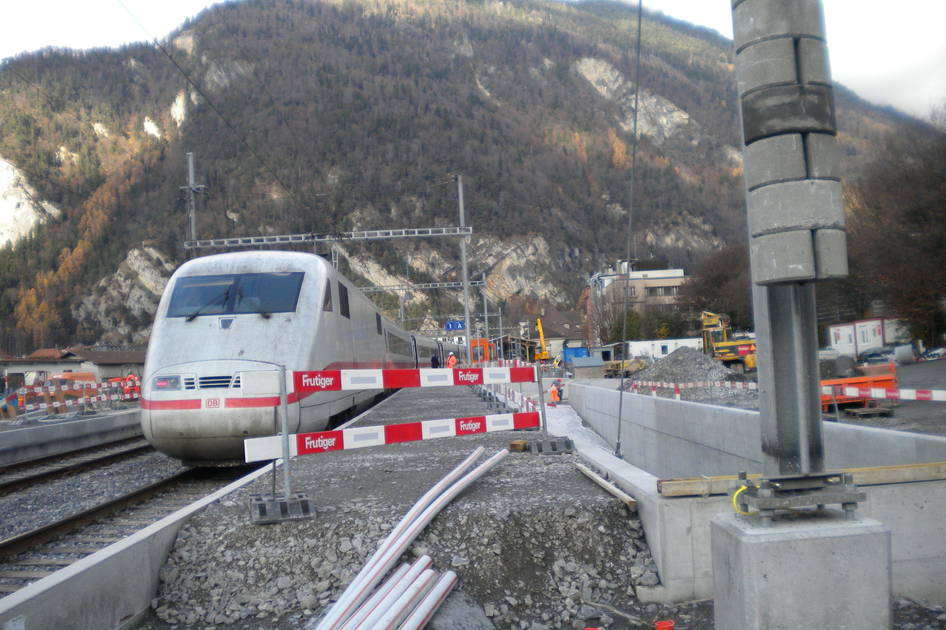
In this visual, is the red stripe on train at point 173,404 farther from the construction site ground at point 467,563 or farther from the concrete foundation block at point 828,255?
the concrete foundation block at point 828,255

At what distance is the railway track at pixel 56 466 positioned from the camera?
10039 millimetres

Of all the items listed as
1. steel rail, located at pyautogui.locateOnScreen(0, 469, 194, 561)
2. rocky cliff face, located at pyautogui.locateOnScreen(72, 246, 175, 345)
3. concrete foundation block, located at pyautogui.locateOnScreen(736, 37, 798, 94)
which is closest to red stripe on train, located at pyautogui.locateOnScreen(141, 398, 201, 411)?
steel rail, located at pyautogui.locateOnScreen(0, 469, 194, 561)

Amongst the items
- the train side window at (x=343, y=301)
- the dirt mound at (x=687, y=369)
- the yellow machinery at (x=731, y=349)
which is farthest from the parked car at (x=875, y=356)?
the train side window at (x=343, y=301)

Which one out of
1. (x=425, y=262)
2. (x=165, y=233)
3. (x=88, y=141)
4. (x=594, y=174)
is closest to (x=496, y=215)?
(x=425, y=262)

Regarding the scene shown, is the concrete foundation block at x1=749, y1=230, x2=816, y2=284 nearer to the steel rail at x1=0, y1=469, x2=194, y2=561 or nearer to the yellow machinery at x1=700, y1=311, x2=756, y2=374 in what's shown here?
the steel rail at x1=0, y1=469, x2=194, y2=561

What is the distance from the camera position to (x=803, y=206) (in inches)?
141

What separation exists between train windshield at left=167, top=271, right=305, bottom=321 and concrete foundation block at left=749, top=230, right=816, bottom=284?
23.7 feet

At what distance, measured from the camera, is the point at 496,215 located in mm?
156375

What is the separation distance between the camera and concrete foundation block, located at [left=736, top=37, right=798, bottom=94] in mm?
3695

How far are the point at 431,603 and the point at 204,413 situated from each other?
17.2 feet

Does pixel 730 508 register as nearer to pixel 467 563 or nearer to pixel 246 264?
pixel 467 563

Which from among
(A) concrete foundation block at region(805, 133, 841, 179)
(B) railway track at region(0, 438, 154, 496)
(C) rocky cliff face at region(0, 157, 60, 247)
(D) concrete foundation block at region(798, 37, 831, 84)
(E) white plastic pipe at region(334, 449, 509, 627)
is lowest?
(B) railway track at region(0, 438, 154, 496)

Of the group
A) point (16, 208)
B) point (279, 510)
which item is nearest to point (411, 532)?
point (279, 510)

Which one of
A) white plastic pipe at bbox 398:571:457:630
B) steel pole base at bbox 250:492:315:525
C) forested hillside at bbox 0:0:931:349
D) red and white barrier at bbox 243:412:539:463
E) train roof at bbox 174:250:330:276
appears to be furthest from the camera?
forested hillside at bbox 0:0:931:349
